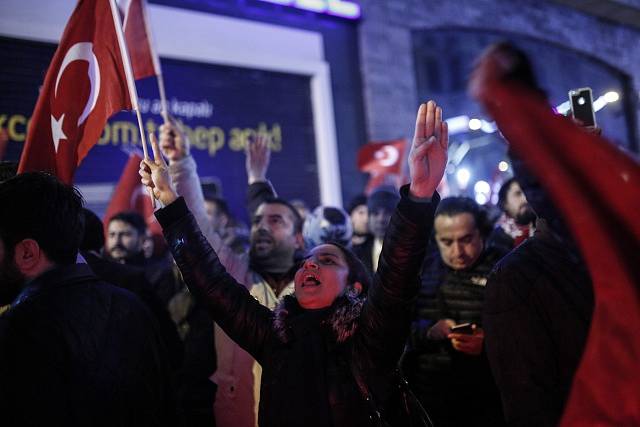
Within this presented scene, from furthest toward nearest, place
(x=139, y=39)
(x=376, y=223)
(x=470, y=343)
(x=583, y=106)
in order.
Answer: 1. (x=376, y=223)
2. (x=139, y=39)
3. (x=470, y=343)
4. (x=583, y=106)

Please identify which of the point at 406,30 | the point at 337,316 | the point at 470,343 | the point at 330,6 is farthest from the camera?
the point at 406,30

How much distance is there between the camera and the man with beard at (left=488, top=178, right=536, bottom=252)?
366cm

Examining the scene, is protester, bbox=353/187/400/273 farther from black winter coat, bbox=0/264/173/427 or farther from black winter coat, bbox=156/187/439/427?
black winter coat, bbox=0/264/173/427

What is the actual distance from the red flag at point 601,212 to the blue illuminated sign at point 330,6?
7.54 meters

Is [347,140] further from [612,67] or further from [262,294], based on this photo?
[612,67]

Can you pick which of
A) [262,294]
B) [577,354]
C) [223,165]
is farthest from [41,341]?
[223,165]

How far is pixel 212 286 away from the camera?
215 cm

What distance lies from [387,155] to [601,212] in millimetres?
5585

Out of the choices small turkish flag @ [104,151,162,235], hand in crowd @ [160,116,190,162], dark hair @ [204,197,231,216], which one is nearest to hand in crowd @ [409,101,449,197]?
hand in crowd @ [160,116,190,162]

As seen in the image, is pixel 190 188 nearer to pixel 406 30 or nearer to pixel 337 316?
pixel 337 316

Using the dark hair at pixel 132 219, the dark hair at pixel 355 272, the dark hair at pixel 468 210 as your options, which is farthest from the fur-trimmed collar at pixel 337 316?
the dark hair at pixel 132 219

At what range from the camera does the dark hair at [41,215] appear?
1807 millimetres

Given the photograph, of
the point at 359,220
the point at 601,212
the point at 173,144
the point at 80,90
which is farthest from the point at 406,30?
the point at 601,212

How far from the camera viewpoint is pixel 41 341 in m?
1.65
